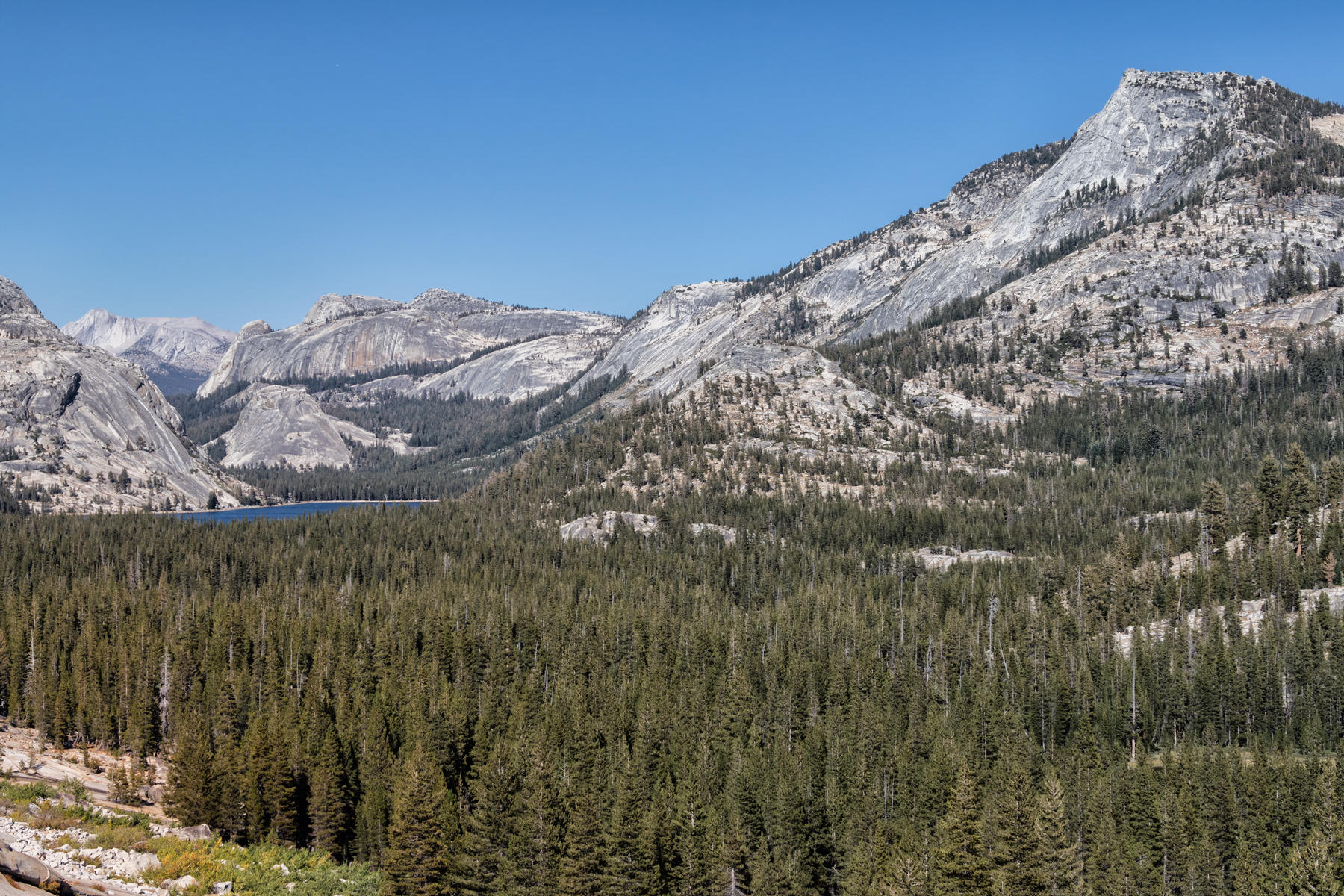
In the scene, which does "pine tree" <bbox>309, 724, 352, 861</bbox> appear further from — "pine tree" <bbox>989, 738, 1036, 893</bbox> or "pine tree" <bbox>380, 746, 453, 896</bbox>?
"pine tree" <bbox>989, 738, 1036, 893</bbox>

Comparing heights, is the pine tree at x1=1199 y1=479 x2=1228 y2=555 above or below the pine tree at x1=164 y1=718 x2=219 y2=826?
above

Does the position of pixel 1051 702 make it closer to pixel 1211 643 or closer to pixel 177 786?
pixel 1211 643

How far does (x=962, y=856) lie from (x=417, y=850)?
103 ft

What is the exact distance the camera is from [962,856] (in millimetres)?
56250

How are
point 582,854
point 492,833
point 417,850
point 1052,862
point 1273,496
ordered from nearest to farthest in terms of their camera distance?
point 1052,862, point 417,850, point 582,854, point 492,833, point 1273,496

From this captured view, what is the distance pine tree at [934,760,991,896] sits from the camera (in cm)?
5541

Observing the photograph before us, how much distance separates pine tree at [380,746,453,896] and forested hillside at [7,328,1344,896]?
213 millimetres

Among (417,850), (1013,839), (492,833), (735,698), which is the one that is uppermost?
(417,850)

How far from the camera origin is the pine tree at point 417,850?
58500 millimetres

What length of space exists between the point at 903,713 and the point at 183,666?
77262 mm

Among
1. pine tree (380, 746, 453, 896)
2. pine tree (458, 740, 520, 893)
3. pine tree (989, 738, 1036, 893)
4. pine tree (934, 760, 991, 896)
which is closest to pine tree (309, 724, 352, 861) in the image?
pine tree (458, 740, 520, 893)

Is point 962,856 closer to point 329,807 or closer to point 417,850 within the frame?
point 417,850

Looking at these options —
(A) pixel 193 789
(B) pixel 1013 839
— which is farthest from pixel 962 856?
(A) pixel 193 789

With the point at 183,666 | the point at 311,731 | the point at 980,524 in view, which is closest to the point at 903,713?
the point at 311,731
